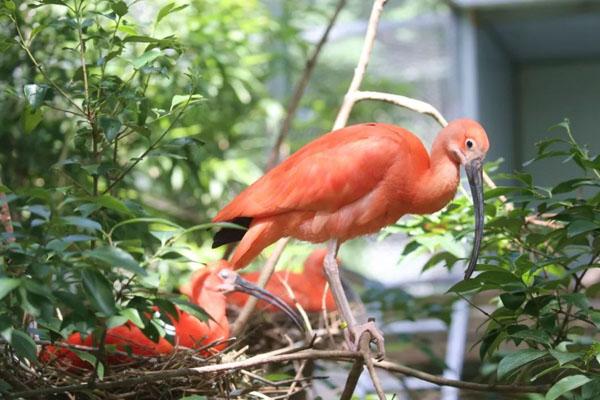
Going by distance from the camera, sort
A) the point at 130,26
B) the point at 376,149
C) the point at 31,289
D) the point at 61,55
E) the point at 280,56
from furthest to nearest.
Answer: the point at 280,56, the point at 61,55, the point at 376,149, the point at 130,26, the point at 31,289

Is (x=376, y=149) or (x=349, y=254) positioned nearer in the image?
(x=376, y=149)

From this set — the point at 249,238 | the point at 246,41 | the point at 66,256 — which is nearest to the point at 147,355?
the point at 249,238

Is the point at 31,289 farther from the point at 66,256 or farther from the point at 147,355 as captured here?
the point at 147,355

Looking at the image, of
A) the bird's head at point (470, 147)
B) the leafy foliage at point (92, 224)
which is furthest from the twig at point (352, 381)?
the bird's head at point (470, 147)

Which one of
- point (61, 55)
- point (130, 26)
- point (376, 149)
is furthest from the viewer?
point (61, 55)

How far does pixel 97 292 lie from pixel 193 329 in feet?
5.67

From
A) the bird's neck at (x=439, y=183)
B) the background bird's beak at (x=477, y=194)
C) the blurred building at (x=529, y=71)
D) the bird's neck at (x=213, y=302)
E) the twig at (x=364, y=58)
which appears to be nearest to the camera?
the background bird's beak at (x=477, y=194)

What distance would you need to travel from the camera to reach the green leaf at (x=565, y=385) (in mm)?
2291

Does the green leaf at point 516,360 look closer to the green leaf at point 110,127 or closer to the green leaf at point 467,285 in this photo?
the green leaf at point 467,285

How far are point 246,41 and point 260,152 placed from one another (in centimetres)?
111

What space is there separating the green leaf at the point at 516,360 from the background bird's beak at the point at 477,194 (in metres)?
0.44

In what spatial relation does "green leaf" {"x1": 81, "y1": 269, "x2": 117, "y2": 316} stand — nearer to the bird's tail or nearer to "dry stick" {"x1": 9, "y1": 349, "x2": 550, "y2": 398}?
"dry stick" {"x1": 9, "y1": 349, "x2": 550, "y2": 398}

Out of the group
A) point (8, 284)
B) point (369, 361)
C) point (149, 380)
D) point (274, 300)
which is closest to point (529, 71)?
point (274, 300)

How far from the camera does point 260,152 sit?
6.68 metres
